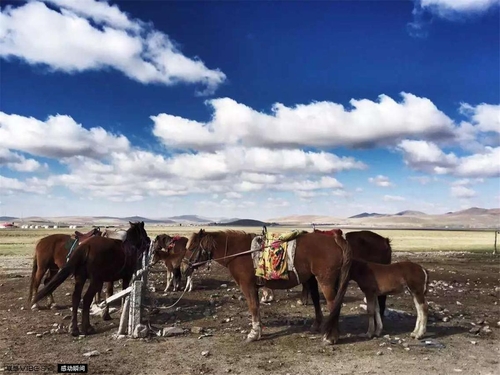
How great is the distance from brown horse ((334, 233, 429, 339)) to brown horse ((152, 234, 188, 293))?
734 centimetres

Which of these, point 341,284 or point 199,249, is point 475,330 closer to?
point 341,284

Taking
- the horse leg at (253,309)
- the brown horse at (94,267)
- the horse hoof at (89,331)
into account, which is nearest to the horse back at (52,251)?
the brown horse at (94,267)

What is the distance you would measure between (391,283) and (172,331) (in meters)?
5.26

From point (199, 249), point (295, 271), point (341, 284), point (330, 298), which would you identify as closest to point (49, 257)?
point (199, 249)

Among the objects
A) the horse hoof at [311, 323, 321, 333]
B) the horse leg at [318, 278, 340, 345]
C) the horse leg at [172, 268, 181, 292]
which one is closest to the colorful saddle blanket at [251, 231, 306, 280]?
the horse leg at [318, 278, 340, 345]

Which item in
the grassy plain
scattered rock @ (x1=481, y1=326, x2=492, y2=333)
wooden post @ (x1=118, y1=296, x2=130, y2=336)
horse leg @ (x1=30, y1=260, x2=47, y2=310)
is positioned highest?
horse leg @ (x1=30, y1=260, x2=47, y2=310)

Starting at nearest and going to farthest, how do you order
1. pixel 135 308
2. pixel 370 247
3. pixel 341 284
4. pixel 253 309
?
pixel 341 284 < pixel 253 309 < pixel 135 308 < pixel 370 247

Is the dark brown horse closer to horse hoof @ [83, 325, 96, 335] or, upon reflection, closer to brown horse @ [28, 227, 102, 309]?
horse hoof @ [83, 325, 96, 335]

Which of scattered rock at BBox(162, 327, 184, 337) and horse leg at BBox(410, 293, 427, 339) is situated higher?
Result: horse leg at BBox(410, 293, 427, 339)

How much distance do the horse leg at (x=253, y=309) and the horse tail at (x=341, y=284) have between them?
150 centimetres

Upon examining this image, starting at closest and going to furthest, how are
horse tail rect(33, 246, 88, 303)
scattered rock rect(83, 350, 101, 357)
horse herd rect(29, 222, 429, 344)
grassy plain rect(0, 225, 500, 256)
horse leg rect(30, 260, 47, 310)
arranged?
scattered rock rect(83, 350, 101, 357)
horse herd rect(29, 222, 429, 344)
horse tail rect(33, 246, 88, 303)
horse leg rect(30, 260, 47, 310)
grassy plain rect(0, 225, 500, 256)

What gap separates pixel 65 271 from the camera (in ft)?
30.8

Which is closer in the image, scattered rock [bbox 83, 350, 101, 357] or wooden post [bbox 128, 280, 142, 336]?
scattered rock [bbox 83, 350, 101, 357]

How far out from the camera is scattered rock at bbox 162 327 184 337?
9.16 m
